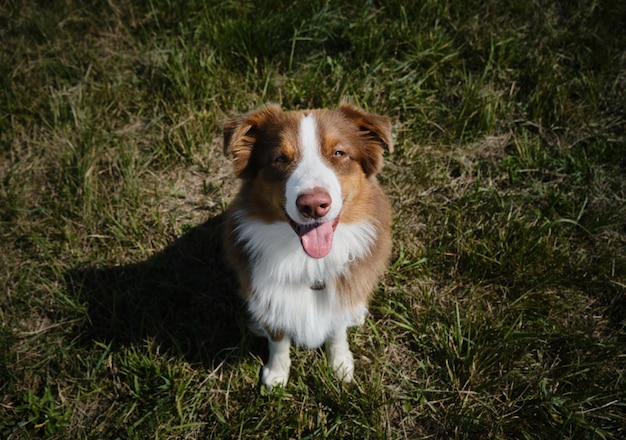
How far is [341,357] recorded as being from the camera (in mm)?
3309

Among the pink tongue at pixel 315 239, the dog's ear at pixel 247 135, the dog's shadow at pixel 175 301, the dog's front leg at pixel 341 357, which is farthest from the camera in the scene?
the dog's shadow at pixel 175 301

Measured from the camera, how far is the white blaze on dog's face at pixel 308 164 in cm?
238

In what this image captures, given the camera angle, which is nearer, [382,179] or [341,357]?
[341,357]

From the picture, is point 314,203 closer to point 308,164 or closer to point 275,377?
point 308,164

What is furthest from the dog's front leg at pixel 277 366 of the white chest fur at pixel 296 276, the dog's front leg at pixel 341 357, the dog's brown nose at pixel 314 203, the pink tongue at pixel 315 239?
the dog's brown nose at pixel 314 203

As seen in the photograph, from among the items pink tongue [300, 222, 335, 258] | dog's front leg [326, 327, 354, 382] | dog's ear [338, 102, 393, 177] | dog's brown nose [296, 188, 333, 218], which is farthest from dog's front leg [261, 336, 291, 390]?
dog's ear [338, 102, 393, 177]

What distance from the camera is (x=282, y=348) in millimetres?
3117

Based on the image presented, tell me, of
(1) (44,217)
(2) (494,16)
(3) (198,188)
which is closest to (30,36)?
(1) (44,217)

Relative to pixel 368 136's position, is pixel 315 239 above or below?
below

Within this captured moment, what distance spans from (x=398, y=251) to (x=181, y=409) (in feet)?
6.80

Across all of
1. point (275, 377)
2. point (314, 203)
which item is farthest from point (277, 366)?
point (314, 203)

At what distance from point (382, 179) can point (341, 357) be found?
1712mm

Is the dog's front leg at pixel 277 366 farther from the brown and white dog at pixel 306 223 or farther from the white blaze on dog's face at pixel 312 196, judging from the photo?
the white blaze on dog's face at pixel 312 196

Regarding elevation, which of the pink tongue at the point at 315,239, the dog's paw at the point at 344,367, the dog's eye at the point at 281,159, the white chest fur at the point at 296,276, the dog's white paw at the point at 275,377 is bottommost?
the dog's white paw at the point at 275,377
